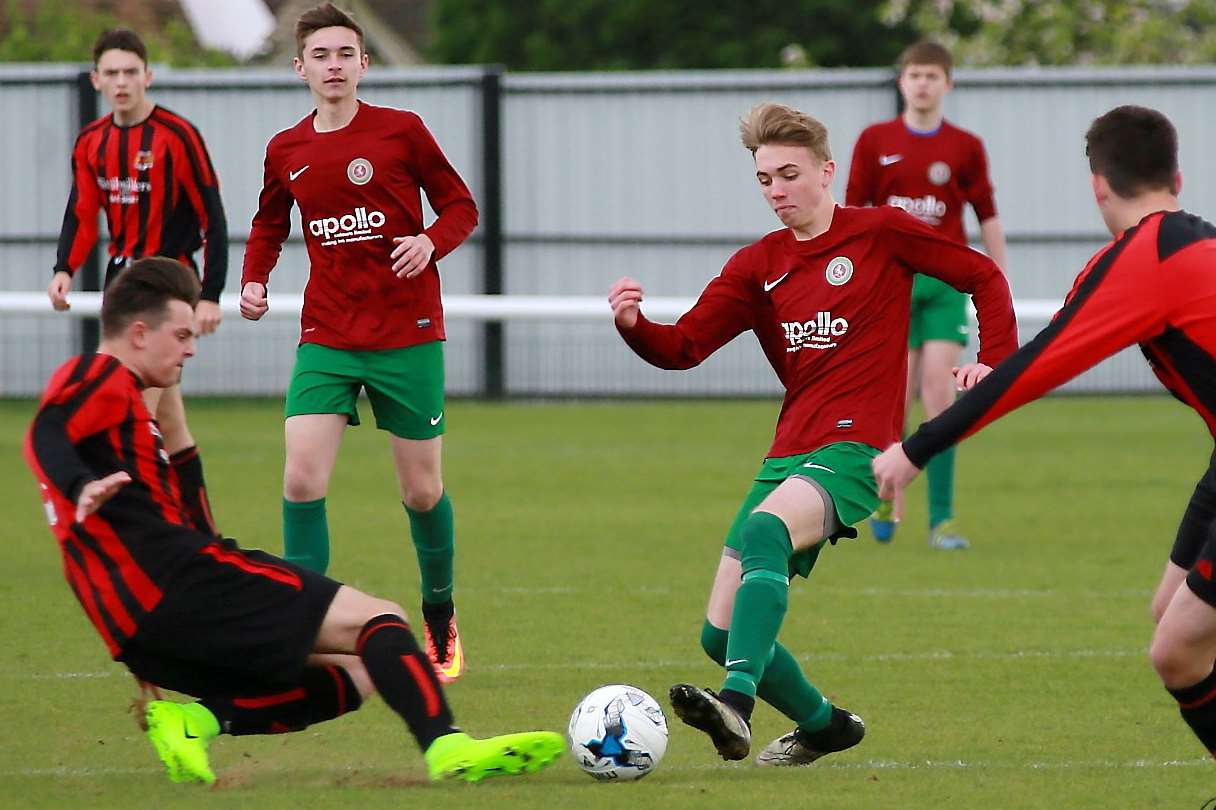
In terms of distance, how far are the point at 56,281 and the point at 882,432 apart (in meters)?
4.18

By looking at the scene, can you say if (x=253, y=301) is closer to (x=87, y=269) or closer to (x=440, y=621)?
(x=440, y=621)

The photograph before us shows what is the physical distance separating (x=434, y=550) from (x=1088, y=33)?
24.2 metres

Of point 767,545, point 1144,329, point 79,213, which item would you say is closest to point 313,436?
point 767,545

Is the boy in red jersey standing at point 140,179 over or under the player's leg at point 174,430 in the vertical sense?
over

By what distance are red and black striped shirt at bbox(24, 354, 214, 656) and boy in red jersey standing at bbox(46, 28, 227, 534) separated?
3.33 metres

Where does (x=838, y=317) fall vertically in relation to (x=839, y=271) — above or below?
below

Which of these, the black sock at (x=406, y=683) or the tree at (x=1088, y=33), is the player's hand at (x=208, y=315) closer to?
the black sock at (x=406, y=683)

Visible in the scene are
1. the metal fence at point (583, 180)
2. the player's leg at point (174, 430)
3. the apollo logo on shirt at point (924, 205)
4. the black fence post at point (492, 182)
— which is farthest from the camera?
the black fence post at point (492, 182)

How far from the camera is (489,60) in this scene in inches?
1390

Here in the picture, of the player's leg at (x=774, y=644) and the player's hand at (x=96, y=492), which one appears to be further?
the player's leg at (x=774, y=644)

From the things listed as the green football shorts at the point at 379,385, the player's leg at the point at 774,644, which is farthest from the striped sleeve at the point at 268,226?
the player's leg at the point at 774,644

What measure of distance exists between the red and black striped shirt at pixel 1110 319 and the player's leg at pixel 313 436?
111 inches

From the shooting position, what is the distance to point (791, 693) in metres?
5.32

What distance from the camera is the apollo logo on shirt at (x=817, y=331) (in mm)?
5652
